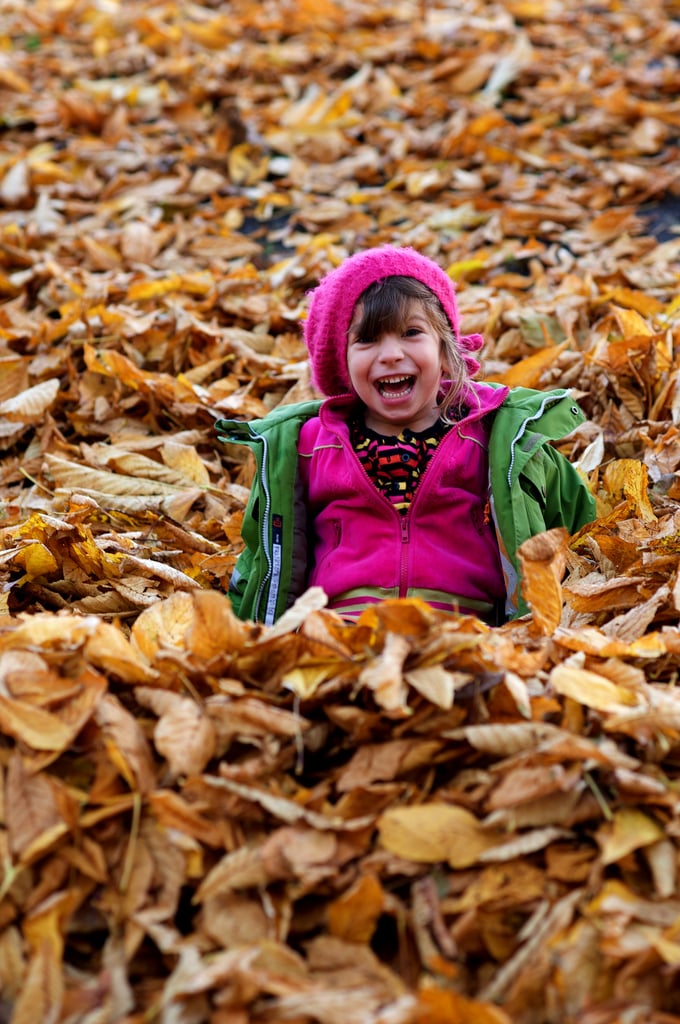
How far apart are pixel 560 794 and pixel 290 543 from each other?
3.73ft

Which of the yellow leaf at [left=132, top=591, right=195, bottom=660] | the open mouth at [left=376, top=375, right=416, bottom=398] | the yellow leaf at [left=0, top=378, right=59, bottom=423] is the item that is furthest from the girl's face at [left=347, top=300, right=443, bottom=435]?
the yellow leaf at [left=0, top=378, right=59, bottom=423]

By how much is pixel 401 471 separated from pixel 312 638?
0.82m

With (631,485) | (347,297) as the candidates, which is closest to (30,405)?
(347,297)

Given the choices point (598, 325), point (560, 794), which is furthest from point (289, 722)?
point (598, 325)

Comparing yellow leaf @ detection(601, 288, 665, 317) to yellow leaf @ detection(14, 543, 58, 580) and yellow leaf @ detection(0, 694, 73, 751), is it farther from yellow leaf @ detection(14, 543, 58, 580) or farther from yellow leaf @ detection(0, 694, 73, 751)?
yellow leaf @ detection(0, 694, 73, 751)

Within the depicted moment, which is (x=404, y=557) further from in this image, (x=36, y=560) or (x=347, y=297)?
(x=36, y=560)

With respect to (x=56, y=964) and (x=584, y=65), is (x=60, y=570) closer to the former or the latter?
(x=56, y=964)

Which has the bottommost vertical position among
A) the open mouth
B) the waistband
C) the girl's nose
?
the waistband

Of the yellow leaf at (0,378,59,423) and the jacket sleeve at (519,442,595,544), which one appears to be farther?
the yellow leaf at (0,378,59,423)

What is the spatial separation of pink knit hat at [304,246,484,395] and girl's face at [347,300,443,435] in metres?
0.04

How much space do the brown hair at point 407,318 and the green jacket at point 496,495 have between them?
0.40ft

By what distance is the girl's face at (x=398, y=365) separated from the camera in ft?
8.10

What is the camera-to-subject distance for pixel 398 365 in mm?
2469

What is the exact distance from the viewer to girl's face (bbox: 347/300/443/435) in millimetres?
2469
